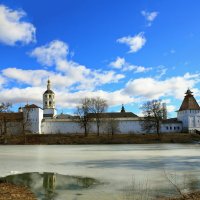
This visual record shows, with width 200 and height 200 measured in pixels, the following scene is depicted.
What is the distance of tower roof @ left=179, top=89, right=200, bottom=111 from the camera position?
358 ft

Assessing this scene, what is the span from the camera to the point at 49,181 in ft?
50.6

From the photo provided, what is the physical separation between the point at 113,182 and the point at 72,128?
89.2m

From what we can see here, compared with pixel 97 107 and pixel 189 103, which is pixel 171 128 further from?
pixel 97 107

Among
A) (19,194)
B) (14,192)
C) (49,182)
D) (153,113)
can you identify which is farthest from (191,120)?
(19,194)

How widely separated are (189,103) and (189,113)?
4935 millimetres

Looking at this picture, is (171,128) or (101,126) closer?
(101,126)

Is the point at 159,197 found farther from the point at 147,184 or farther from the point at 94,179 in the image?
the point at 94,179

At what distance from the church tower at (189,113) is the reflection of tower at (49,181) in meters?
89.2

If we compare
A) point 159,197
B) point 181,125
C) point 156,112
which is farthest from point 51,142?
point 159,197

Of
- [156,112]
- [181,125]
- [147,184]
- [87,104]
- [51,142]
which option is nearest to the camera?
[147,184]

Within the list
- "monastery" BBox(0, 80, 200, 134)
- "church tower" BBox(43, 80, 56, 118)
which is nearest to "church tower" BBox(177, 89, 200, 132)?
"monastery" BBox(0, 80, 200, 134)

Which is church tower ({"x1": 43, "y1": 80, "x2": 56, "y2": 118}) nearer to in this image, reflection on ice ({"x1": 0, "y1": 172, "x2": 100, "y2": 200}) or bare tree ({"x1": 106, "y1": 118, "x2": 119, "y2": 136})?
bare tree ({"x1": 106, "y1": 118, "x2": 119, "y2": 136})

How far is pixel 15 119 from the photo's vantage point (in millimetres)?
Answer: 99438

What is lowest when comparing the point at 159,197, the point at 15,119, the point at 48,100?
the point at 159,197
